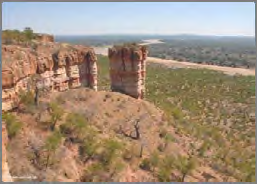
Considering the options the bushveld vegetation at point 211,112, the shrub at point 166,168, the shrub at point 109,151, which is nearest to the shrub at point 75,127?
the shrub at point 109,151

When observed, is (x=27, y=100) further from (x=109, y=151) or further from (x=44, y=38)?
(x=44, y=38)

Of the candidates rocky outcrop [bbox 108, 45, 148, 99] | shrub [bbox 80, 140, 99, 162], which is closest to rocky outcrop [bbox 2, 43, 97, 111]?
rocky outcrop [bbox 108, 45, 148, 99]

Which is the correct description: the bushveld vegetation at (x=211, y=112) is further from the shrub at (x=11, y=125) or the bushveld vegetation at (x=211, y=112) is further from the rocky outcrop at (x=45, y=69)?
the rocky outcrop at (x=45, y=69)

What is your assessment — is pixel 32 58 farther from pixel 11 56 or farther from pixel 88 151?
pixel 88 151

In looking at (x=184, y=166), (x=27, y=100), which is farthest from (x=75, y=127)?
(x=184, y=166)

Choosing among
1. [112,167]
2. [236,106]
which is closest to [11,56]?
[112,167]

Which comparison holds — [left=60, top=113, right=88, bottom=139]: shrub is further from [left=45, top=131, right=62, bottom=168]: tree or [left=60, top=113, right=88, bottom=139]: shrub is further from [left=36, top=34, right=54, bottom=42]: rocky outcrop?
[left=36, top=34, right=54, bottom=42]: rocky outcrop
